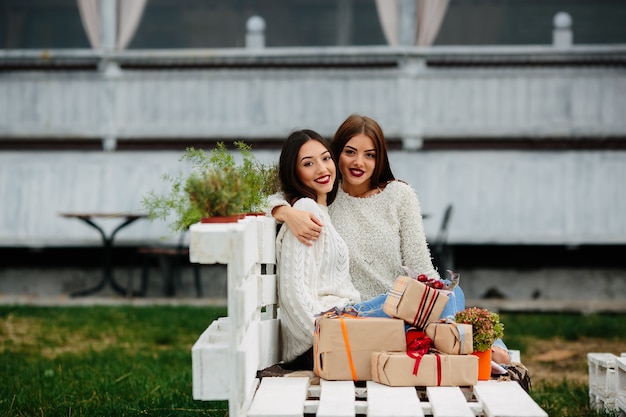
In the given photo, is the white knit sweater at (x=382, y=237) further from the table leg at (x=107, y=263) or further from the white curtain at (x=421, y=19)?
the white curtain at (x=421, y=19)

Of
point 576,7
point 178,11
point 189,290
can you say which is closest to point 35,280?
point 189,290

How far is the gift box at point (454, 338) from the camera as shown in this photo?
3.25 meters

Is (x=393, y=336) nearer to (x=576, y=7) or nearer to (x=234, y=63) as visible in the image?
(x=234, y=63)

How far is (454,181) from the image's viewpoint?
1033cm

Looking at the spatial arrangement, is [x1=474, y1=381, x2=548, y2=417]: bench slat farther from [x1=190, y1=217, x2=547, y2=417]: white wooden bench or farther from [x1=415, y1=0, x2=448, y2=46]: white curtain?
[x1=415, y1=0, x2=448, y2=46]: white curtain

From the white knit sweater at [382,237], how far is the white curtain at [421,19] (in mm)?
6368

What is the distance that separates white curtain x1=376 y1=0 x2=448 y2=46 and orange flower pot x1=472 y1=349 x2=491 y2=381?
7292 millimetres

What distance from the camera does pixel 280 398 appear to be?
10.1 feet

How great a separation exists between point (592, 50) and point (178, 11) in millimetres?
7372

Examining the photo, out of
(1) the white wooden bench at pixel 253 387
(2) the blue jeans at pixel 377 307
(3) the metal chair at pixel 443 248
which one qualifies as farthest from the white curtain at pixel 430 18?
(1) the white wooden bench at pixel 253 387

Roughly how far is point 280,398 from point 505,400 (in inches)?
28.6

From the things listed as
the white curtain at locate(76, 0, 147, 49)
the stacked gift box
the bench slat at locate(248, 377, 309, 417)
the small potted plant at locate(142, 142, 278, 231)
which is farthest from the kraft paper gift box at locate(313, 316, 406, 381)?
the white curtain at locate(76, 0, 147, 49)

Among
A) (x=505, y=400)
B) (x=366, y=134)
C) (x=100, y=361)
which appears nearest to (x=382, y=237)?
(x=366, y=134)

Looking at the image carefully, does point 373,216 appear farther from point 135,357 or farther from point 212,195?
point 135,357
